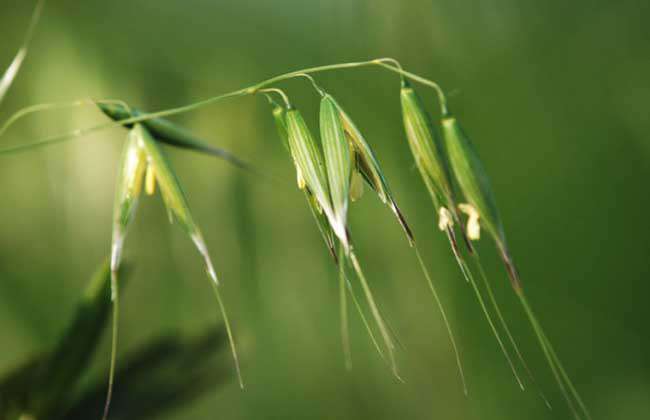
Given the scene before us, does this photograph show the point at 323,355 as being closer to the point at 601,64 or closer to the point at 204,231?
the point at 204,231

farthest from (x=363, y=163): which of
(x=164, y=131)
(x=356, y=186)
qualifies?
(x=164, y=131)

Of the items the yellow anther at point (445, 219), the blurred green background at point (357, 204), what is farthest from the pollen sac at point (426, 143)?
the blurred green background at point (357, 204)

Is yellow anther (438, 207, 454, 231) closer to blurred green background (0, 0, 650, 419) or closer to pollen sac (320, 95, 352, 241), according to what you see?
pollen sac (320, 95, 352, 241)

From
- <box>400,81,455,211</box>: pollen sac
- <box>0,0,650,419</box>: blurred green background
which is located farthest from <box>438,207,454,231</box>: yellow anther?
<box>0,0,650,419</box>: blurred green background

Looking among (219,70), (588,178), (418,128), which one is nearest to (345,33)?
(219,70)

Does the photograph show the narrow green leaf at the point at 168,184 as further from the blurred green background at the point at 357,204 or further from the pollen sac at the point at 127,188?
the blurred green background at the point at 357,204

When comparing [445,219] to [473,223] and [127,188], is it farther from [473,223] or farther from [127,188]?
[127,188]

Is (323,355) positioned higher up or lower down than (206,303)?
lower down
